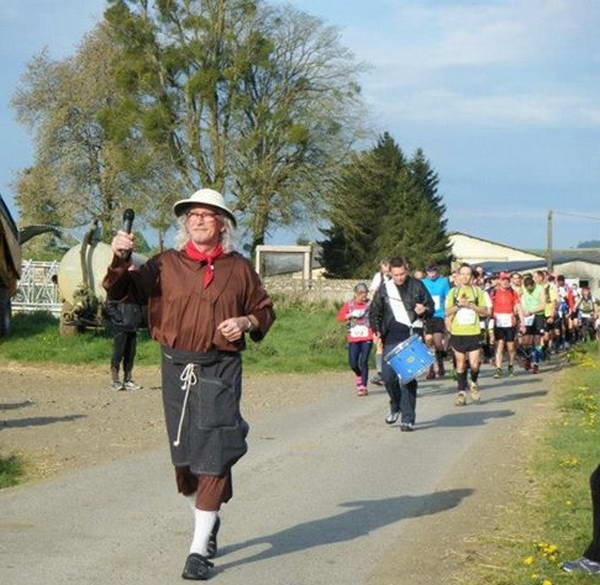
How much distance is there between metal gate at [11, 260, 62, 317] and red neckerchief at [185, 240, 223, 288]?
77.2 feet

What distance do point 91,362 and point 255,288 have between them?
16.0m

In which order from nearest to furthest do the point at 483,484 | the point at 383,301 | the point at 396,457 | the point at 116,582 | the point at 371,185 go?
the point at 116,582 → the point at 483,484 → the point at 396,457 → the point at 383,301 → the point at 371,185

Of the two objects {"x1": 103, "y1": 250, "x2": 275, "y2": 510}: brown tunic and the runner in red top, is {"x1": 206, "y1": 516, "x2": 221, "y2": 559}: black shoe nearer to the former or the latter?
{"x1": 103, "y1": 250, "x2": 275, "y2": 510}: brown tunic

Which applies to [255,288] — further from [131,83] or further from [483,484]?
[131,83]

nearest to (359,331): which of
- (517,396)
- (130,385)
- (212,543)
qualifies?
(517,396)

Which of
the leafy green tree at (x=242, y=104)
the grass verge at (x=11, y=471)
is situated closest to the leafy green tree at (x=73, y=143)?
the leafy green tree at (x=242, y=104)

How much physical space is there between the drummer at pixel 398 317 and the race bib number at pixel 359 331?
3.64 m

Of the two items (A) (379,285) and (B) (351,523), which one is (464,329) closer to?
(A) (379,285)

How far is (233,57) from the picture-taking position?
5062cm

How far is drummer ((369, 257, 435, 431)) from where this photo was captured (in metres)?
13.6

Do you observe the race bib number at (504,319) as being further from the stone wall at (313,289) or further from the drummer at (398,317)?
the stone wall at (313,289)

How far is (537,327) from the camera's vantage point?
2372 centimetres

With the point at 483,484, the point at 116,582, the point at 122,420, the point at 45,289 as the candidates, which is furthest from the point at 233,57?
the point at 116,582

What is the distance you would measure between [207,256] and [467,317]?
9.93 m
